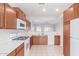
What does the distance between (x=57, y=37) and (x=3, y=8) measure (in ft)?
22.7

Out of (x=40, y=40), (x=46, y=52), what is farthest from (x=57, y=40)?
(x=46, y=52)

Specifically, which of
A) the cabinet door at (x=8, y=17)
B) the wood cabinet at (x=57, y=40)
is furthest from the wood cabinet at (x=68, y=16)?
the wood cabinet at (x=57, y=40)

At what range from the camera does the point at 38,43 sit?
29.9 feet

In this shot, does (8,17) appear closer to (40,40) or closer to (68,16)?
(68,16)

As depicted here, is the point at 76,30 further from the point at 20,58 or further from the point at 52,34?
the point at 52,34

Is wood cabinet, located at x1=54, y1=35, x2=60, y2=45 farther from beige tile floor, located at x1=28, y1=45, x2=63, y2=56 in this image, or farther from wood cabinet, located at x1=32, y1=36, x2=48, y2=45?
beige tile floor, located at x1=28, y1=45, x2=63, y2=56

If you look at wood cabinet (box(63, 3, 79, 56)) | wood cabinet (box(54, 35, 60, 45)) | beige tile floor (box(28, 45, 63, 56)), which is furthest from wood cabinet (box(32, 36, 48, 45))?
wood cabinet (box(63, 3, 79, 56))

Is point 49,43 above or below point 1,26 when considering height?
below

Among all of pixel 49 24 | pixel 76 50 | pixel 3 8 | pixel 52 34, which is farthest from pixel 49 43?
pixel 3 8

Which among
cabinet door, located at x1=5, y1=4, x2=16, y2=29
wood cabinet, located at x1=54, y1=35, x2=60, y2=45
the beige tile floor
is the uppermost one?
cabinet door, located at x1=5, y1=4, x2=16, y2=29

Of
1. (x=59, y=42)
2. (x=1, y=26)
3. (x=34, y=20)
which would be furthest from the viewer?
(x=34, y=20)

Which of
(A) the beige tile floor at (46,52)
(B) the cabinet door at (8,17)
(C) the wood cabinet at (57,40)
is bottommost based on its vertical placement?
(A) the beige tile floor at (46,52)

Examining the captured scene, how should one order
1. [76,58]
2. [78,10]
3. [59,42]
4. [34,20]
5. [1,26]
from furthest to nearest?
[34,20] → [59,42] → [78,10] → [1,26] → [76,58]

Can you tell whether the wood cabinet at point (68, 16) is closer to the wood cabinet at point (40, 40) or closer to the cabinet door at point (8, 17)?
the cabinet door at point (8, 17)
